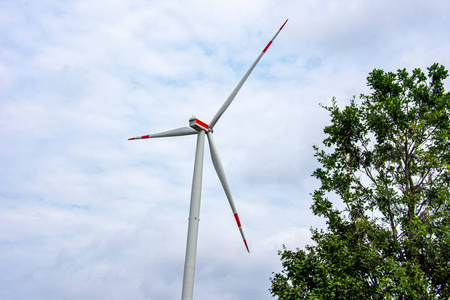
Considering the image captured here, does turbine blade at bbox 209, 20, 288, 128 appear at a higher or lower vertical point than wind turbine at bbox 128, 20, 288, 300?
higher

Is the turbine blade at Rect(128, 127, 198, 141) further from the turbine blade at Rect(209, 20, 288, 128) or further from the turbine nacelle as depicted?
the turbine blade at Rect(209, 20, 288, 128)

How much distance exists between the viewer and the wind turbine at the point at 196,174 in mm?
21289

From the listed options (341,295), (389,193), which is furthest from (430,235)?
(341,295)

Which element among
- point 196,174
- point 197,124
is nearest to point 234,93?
point 197,124

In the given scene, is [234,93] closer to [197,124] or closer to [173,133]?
[197,124]

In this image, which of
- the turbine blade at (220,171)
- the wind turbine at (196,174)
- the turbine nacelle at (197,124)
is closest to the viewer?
the wind turbine at (196,174)

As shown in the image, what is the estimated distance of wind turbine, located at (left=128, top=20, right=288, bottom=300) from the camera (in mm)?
21289

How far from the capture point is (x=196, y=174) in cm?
2428

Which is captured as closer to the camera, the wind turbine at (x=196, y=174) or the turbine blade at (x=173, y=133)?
the wind turbine at (x=196, y=174)

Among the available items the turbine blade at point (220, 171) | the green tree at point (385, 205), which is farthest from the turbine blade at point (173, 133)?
the green tree at point (385, 205)

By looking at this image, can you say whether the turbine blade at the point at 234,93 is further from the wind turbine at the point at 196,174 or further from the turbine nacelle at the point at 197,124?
the turbine nacelle at the point at 197,124

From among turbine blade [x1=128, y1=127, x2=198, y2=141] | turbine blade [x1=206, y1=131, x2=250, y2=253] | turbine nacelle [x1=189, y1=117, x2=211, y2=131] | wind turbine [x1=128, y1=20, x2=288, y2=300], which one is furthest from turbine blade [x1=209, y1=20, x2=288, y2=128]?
turbine blade [x1=128, y1=127, x2=198, y2=141]

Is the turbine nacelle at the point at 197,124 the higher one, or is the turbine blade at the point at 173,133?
the turbine blade at the point at 173,133

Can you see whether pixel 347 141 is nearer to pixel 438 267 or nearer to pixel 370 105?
pixel 370 105
